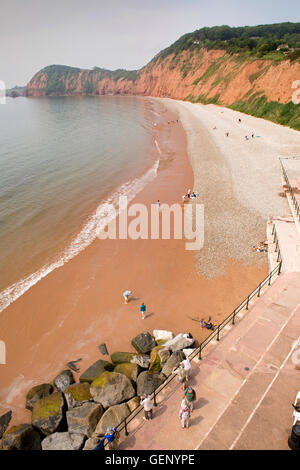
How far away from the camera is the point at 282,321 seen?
11.1 m

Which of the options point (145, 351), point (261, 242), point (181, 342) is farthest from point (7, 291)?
point (261, 242)

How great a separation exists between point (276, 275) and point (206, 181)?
18.4m

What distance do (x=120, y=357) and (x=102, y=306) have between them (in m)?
3.99

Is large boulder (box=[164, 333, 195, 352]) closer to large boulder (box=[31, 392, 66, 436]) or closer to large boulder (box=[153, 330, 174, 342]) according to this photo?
large boulder (box=[153, 330, 174, 342])

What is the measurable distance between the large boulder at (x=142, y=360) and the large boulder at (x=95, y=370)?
1.11 m

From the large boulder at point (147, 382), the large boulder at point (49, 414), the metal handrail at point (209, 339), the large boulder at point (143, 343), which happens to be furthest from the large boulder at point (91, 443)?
the large boulder at point (143, 343)

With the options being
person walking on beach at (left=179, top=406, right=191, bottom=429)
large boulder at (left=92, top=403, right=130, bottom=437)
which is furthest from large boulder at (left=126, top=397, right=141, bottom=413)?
person walking on beach at (left=179, top=406, right=191, bottom=429)

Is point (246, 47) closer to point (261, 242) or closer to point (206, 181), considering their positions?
point (206, 181)

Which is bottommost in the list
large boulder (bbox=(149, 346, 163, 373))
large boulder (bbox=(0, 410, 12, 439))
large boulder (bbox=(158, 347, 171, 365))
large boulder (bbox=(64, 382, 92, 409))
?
large boulder (bbox=(0, 410, 12, 439))

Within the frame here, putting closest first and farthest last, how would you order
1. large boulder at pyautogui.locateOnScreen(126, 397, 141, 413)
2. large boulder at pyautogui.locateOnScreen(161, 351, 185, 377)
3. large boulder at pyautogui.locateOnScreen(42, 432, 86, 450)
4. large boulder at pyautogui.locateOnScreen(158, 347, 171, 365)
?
large boulder at pyautogui.locateOnScreen(42, 432, 86, 450), large boulder at pyautogui.locateOnScreen(126, 397, 141, 413), large boulder at pyautogui.locateOnScreen(161, 351, 185, 377), large boulder at pyautogui.locateOnScreen(158, 347, 171, 365)

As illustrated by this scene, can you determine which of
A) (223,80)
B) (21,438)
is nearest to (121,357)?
(21,438)

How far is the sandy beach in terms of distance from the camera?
13.0m

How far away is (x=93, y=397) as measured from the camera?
415 inches

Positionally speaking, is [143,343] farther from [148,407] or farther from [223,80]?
[223,80]
